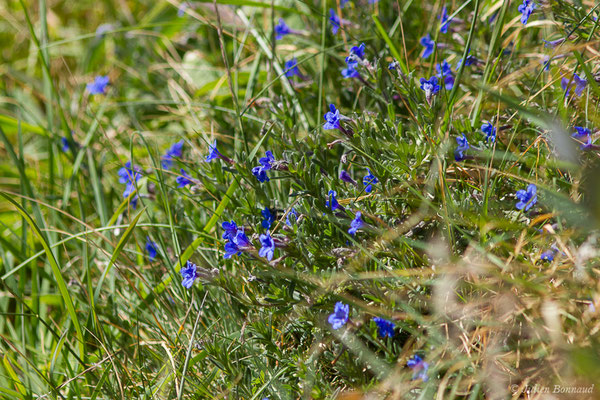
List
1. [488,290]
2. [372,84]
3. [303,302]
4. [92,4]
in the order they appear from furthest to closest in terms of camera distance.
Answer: [92,4]
[372,84]
[303,302]
[488,290]

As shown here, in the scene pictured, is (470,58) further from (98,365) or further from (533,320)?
(98,365)

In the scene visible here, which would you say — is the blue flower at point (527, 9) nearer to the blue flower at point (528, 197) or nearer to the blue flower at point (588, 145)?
the blue flower at point (588, 145)

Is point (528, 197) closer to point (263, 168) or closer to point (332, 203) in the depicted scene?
point (332, 203)

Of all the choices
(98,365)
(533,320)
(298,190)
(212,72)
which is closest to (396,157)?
(298,190)

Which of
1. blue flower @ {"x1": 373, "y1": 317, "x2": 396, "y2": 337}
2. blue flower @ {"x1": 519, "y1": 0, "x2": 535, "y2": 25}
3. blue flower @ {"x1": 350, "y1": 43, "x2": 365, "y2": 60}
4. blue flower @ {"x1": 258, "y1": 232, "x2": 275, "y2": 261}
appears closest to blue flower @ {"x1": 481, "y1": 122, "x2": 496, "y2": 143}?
blue flower @ {"x1": 519, "y1": 0, "x2": 535, "y2": 25}

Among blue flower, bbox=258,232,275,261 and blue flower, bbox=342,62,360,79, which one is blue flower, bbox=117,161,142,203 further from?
blue flower, bbox=342,62,360,79

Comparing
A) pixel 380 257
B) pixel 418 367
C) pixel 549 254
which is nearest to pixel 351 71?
pixel 380 257
